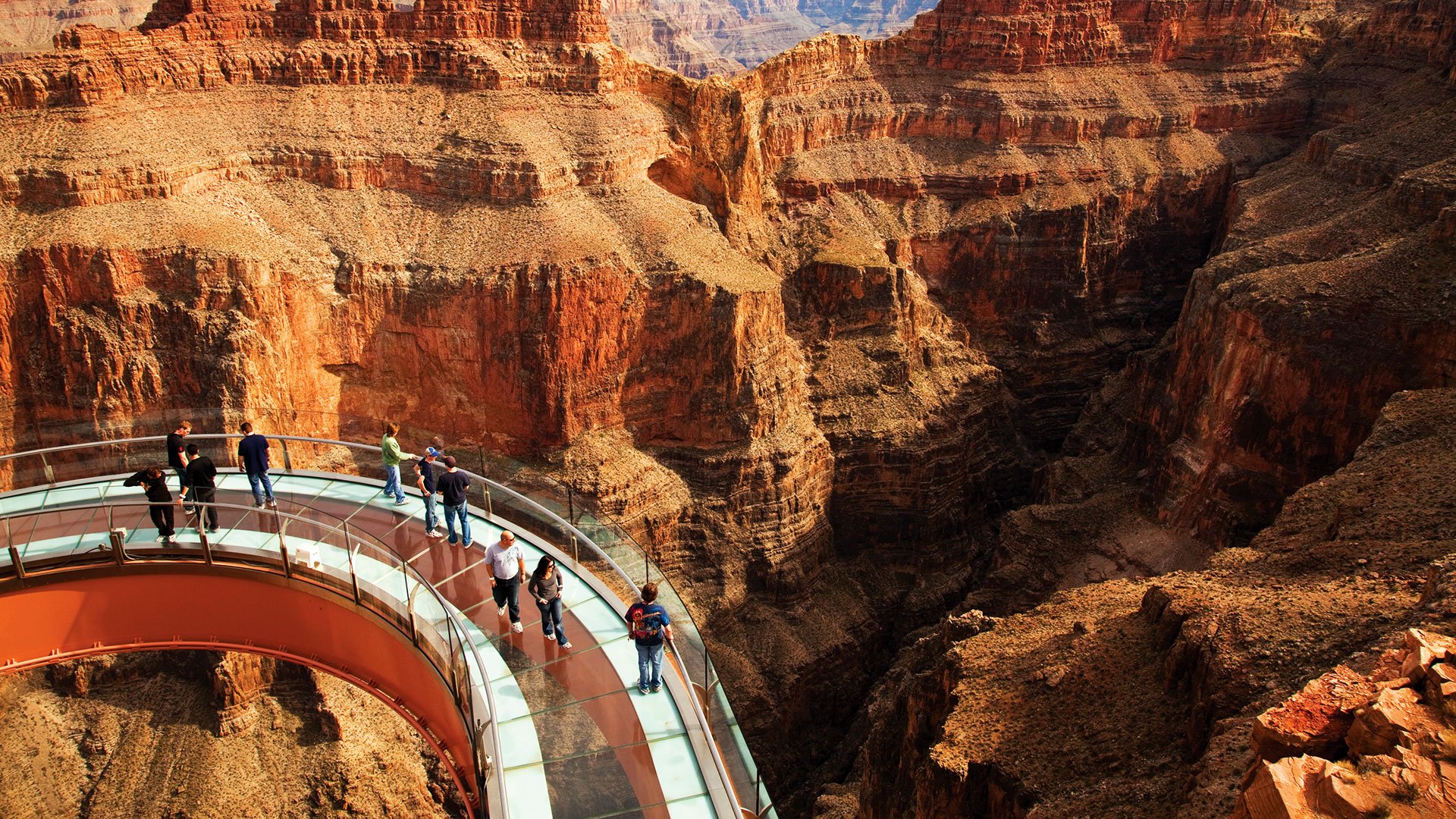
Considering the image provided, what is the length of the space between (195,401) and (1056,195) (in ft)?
164

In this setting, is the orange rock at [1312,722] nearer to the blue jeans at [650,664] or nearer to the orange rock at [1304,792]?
the orange rock at [1304,792]

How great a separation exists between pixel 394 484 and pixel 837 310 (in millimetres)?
36126

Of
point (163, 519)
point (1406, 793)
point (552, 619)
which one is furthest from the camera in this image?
point (163, 519)

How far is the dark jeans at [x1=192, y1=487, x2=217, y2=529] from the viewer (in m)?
25.5

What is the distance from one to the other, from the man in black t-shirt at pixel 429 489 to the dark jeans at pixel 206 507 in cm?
467

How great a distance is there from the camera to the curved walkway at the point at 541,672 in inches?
742

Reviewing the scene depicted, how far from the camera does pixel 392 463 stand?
2795 cm

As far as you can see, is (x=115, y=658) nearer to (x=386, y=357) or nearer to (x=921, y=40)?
(x=386, y=357)

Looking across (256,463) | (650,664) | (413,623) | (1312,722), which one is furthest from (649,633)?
(256,463)

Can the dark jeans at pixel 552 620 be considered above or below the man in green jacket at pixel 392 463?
below

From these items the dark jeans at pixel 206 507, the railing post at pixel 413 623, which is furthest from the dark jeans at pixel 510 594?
the dark jeans at pixel 206 507

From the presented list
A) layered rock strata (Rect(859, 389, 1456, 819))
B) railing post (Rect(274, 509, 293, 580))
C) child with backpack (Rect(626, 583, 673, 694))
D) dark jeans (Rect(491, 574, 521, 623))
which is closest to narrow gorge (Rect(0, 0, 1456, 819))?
layered rock strata (Rect(859, 389, 1456, 819))

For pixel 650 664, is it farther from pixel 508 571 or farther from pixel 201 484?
pixel 201 484

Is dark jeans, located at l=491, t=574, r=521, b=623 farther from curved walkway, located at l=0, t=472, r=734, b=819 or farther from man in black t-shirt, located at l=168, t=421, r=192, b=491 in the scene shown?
man in black t-shirt, located at l=168, t=421, r=192, b=491
